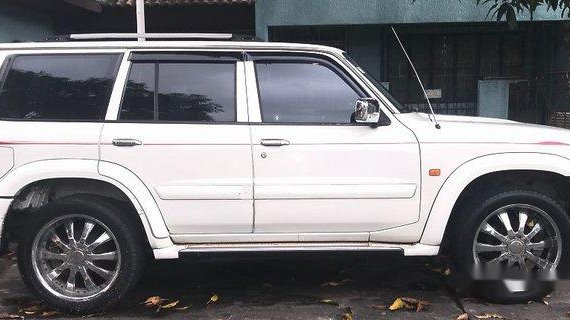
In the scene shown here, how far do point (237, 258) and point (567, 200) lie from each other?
100 inches

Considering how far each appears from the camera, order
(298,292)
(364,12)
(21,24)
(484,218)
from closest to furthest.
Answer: (484,218) < (298,292) < (21,24) < (364,12)

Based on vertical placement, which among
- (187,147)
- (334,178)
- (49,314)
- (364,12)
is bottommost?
(49,314)

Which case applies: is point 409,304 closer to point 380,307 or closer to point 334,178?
point 380,307

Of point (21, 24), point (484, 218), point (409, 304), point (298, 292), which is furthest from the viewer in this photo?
point (21, 24)

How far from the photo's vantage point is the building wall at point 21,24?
9.52 m

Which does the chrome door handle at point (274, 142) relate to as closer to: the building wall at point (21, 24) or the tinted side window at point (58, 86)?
the tinted side window at point (58, 86)

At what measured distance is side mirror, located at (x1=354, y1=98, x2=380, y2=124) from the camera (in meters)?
4.12

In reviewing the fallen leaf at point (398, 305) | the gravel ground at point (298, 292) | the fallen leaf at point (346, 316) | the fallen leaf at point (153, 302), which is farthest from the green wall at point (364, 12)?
the fallen leaf at point (346, 316)

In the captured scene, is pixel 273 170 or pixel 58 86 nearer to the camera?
pixel 273 170

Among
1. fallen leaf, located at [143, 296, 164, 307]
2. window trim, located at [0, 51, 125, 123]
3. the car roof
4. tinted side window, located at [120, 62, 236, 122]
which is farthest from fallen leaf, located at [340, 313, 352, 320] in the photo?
window trim, located at [0, 51, 125, 123]

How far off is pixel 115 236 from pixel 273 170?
1217 millimetres

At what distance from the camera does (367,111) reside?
4.13m

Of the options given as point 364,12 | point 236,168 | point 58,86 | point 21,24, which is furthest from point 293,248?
point 21,24

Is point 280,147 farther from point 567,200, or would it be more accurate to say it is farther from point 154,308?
point 567,200
